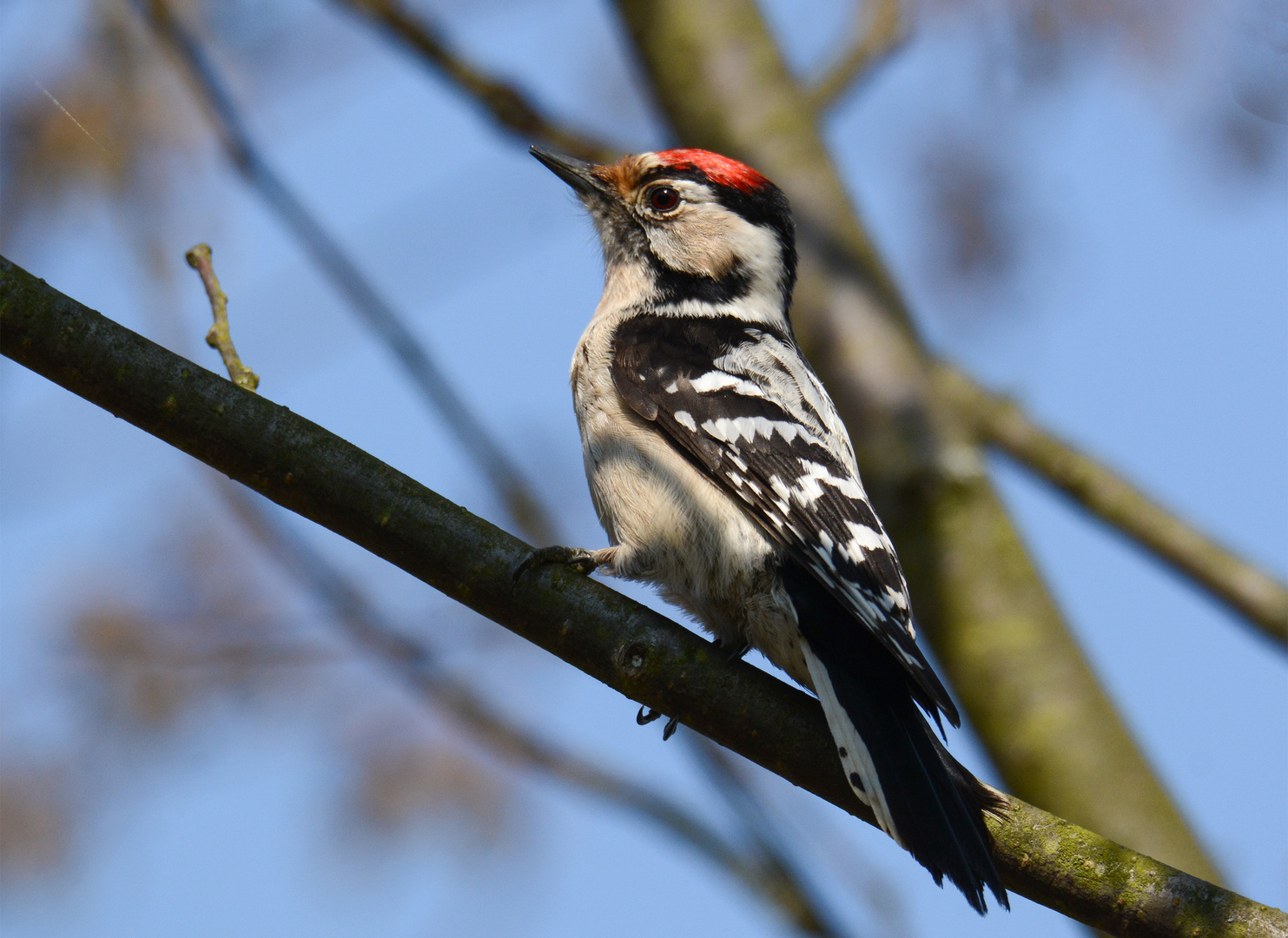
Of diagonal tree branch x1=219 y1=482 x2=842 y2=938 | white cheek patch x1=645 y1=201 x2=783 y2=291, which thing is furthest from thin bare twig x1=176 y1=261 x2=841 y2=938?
white cheek patch x1=645 y1=201 x2=783 y2=291

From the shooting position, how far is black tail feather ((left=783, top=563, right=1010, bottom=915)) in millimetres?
2434

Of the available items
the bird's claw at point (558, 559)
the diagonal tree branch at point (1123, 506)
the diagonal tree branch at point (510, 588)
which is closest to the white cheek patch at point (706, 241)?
the diagonal tree branch at point (1123, 506)

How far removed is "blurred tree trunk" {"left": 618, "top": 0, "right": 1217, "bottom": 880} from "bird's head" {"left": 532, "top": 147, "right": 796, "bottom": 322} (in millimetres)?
202

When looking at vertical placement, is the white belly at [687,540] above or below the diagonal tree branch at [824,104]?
below

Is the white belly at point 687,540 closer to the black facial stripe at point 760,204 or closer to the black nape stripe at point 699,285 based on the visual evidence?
the black nape stripe at point 699,285

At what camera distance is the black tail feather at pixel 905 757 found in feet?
7.98

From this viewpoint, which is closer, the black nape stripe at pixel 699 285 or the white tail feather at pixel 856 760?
the white tail feather at pixel 856 760

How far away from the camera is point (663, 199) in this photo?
454 cm

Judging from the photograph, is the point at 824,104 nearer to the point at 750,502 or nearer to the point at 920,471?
the point at 920,471

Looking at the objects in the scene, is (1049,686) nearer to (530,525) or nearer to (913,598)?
(913,598)

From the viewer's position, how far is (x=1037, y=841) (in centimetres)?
248

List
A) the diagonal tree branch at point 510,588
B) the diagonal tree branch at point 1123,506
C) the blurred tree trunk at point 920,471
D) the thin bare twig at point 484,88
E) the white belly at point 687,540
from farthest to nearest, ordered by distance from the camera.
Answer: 1. the thin bare twig at point 484,88
2. the diagonal tree branch at point 1123,506
3. the blurred tree trunk at point 920,471
4. the white belly at point 687,540
5. the diagonal tree branch at point 510,588

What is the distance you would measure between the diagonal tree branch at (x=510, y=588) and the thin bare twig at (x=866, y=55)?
3.22 m

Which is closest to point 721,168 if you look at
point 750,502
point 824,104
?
point 824,104
